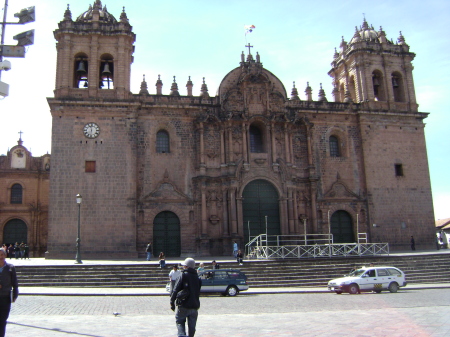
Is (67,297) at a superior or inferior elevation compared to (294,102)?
inferior

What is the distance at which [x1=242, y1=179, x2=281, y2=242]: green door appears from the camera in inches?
1270

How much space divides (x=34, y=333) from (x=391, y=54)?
3524cm

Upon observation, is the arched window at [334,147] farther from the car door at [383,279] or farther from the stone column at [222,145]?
the car door at [383,279]

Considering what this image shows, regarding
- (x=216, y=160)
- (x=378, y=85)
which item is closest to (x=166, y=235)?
(x=216, y=160)

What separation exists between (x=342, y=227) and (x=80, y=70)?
21757mm

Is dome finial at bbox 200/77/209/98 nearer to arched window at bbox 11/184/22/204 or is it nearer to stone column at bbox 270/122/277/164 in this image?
stone column at bbox 270/122/277/164

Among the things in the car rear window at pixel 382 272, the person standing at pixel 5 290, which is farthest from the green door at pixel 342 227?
the person standing at pixel 5 290

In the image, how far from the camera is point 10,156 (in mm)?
42562

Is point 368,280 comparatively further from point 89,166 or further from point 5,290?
point 89,166

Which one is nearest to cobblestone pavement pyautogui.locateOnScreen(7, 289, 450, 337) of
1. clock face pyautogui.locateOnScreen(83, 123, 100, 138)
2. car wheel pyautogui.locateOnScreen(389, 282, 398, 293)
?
car wheel pyautogui.locateOnScreen(389, 282, 398, 293)

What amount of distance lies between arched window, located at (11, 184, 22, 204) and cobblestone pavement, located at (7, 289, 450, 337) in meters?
26.8

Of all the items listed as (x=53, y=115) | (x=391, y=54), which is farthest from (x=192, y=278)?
(x=391, y=54)

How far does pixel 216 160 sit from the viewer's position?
32812 mm

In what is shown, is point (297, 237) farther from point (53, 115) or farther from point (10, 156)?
point (10, 156)
